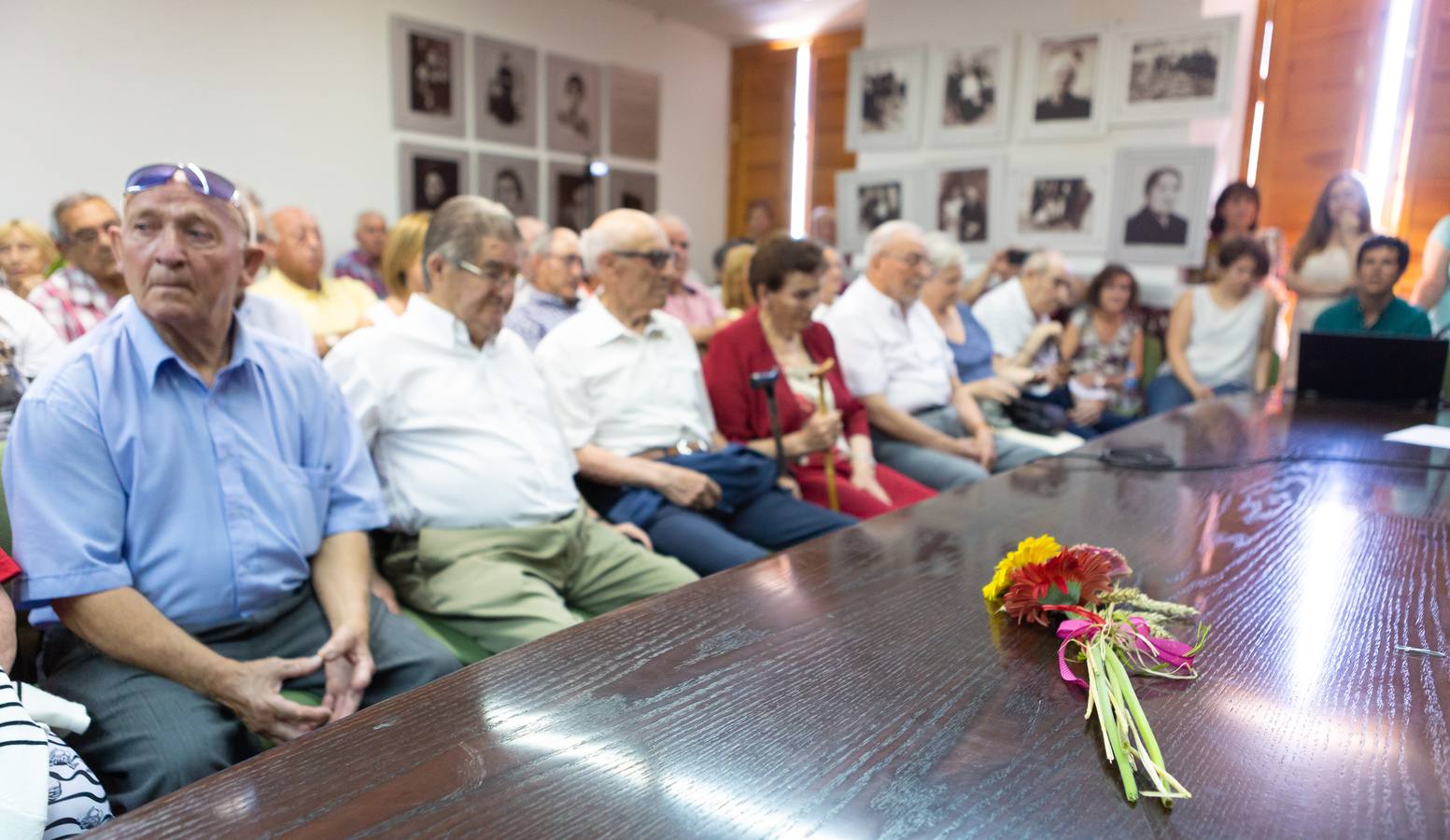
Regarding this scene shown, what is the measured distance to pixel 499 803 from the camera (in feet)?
2.62

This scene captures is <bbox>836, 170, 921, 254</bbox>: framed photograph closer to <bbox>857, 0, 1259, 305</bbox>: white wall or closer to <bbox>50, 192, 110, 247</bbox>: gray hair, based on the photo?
<bbox>857, 0, 1259, 305</bbox>: white wall

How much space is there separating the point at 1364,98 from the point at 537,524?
6229 millimetres

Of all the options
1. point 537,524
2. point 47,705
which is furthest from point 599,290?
point 47,705

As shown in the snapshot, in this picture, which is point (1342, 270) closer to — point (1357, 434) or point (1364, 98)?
point (1364, 98)

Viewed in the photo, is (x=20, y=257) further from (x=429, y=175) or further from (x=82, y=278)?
(x=429, y=175)

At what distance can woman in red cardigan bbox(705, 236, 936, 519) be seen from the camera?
9.78 feet

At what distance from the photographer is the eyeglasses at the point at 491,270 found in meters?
2.25

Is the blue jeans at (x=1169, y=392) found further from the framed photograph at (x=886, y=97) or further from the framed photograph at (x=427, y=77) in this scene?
the framed photograph at (x=427, y=77)

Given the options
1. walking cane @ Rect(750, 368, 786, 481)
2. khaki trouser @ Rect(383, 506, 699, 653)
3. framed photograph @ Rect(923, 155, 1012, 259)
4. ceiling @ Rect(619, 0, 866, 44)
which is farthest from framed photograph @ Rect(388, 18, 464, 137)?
khaki trouser @ Rect(383, 506, 699, 653)

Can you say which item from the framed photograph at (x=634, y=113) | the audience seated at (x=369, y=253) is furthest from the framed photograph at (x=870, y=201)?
the audience seated at (x=369, y=253)

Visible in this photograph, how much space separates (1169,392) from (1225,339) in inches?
16.0

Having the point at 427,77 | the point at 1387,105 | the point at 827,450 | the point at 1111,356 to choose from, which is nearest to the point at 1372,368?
the point at 1111,356

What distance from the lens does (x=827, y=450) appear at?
2.94 m

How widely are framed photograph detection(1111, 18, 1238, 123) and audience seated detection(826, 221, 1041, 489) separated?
309cm
